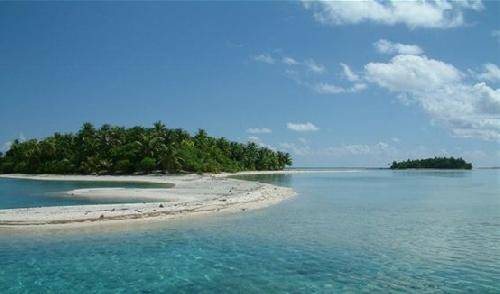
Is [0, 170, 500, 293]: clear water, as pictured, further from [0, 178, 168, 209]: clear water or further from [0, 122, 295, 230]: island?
[0, 122, 295, 230]: island

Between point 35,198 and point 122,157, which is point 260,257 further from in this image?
point 122,157

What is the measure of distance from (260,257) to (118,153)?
95.1 metres

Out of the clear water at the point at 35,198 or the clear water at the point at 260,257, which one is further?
the clear water at the point at 35,198

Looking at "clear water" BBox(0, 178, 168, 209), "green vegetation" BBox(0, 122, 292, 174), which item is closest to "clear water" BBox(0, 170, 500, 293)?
"clear water" BBox(0, 178, 168, 209)

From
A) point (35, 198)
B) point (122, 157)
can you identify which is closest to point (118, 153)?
point (122, 157)

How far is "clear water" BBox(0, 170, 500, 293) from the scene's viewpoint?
49.8 feet

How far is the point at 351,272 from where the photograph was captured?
16625 millimetres

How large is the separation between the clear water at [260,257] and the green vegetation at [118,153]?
259ft

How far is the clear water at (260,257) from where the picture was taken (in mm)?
15188

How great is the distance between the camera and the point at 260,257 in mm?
19062

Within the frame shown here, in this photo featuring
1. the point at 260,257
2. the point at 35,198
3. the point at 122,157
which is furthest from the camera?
the point at 122,157

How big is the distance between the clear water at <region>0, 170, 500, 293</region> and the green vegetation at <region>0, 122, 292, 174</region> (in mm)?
78889

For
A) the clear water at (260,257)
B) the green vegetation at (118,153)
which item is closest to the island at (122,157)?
the green vegetation at (118,153)

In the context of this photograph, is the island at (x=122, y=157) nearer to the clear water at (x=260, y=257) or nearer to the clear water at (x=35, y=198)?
the clear water at (x=35, y=198)
